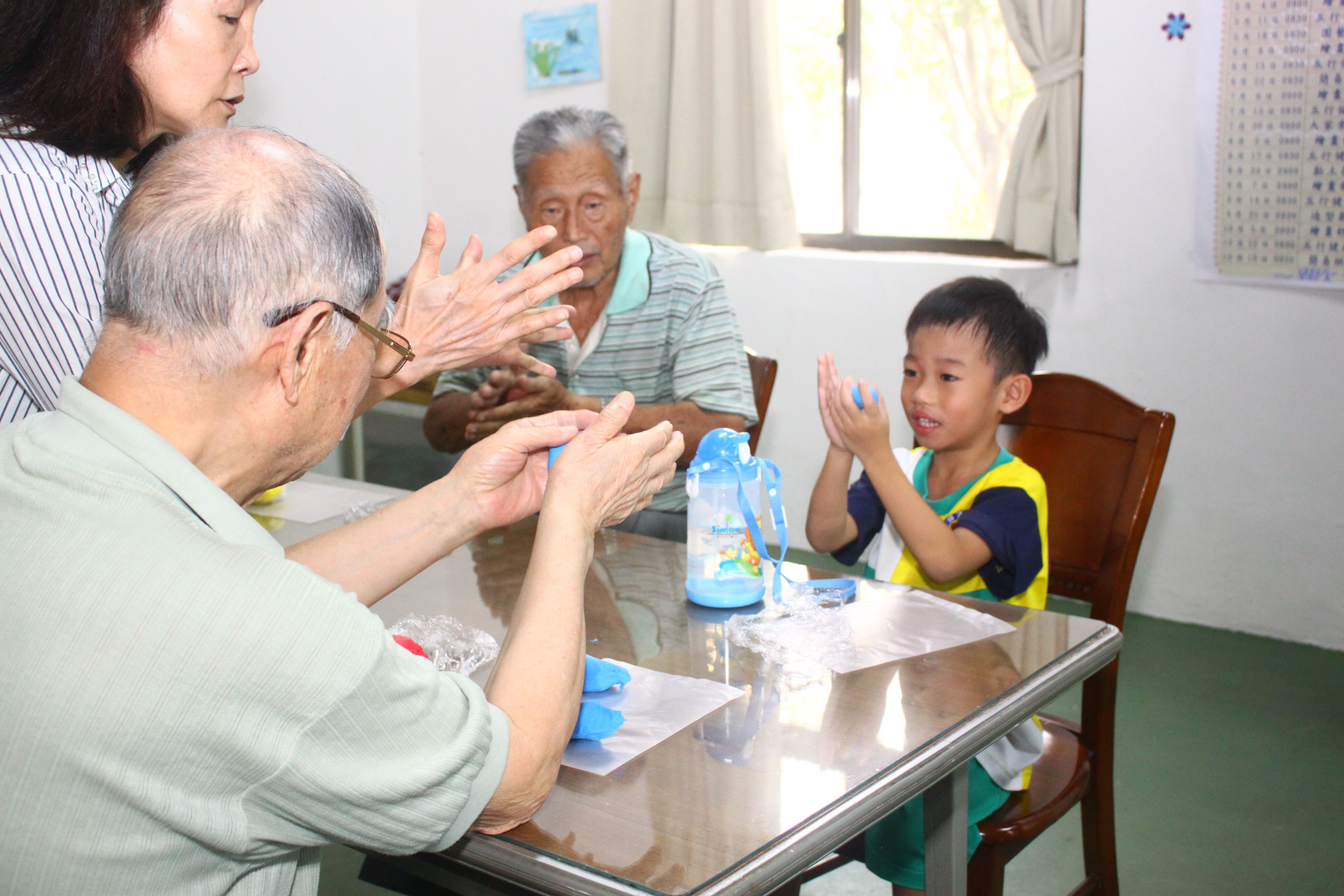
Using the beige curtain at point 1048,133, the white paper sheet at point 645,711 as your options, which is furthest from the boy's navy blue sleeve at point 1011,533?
the beige curtain at point 1048,133

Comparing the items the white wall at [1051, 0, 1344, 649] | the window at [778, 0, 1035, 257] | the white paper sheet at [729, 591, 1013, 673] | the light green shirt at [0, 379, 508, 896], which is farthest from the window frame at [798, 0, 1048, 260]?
the light green shirt at [0, 379, 508, 896]

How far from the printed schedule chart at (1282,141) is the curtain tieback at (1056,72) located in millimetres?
387

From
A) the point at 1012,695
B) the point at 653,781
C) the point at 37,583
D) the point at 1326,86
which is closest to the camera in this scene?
the point at 37,583

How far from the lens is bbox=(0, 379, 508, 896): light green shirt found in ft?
2.47

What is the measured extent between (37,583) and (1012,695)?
0.89 m

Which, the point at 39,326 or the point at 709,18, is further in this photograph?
the point at 709,18

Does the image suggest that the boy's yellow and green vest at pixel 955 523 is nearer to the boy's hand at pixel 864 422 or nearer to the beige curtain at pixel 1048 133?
the boy's hand at pixel 864 422

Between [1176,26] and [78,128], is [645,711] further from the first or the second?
[1176,26]

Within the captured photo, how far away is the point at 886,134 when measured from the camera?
3.83 meters

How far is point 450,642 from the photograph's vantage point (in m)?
1.34

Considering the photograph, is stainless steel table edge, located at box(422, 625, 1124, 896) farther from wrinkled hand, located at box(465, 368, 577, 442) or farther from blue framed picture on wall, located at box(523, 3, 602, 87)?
blue framed picture on wall, located at box(523, 3, 602, 87)

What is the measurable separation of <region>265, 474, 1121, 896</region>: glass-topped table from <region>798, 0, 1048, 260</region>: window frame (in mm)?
2373

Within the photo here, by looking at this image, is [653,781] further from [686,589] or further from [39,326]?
[39,326]

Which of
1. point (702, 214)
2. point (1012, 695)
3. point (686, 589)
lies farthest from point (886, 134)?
point (1012, 695)
